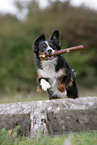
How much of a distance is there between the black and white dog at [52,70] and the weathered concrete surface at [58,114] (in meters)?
1.09

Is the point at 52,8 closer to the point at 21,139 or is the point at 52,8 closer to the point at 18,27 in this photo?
the point at 18,27

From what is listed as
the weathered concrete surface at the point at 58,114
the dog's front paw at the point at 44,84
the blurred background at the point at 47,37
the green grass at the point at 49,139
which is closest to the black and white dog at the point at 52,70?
the dog's front paw at the point at 44,84

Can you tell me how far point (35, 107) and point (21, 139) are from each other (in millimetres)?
641

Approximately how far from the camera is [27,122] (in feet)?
10.9

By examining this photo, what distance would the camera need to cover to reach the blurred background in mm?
14688

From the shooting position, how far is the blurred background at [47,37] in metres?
14.7

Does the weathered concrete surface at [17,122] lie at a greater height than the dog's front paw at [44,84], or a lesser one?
lesser

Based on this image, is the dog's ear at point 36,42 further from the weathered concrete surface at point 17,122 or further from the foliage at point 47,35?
the foliage at point 47,35

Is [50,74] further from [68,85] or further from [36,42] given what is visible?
[36,42]

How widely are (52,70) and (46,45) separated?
56 centimetres

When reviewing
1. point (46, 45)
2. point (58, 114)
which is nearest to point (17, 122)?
point (58, 114)

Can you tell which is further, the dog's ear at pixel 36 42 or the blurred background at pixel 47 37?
the blurred background at pixel 47 37

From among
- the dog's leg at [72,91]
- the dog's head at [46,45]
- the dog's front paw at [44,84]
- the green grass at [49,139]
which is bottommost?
the green grass at [49,139]

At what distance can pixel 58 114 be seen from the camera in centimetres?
339
